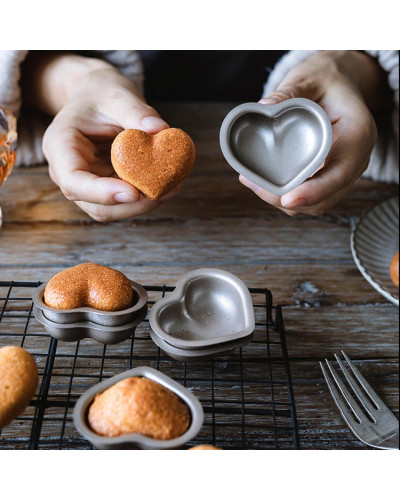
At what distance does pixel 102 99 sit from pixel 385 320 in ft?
1.59

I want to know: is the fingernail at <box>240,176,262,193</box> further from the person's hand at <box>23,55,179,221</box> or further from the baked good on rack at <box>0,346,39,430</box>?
the baked good on rack at <box>0,346,39,430</box>

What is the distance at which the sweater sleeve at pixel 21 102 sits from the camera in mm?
851

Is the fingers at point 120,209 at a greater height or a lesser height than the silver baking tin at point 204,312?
lesser

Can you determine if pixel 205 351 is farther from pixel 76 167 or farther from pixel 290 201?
pixel 76 167

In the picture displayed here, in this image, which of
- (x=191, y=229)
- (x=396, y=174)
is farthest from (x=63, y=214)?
(x=396, y=174)

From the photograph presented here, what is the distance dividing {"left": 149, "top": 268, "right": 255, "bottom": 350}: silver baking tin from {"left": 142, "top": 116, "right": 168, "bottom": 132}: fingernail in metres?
0.17

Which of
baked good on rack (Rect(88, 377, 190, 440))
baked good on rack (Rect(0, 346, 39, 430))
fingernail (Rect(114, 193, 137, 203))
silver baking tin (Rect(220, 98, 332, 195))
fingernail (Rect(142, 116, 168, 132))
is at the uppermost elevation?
silver baking tin (Rect(220, 98, 332, 195))

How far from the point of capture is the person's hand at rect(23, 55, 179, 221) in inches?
23.7

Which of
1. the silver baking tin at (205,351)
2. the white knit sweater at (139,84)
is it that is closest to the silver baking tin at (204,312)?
the silver baking tin at (205,351)

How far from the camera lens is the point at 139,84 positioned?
0.94 meters

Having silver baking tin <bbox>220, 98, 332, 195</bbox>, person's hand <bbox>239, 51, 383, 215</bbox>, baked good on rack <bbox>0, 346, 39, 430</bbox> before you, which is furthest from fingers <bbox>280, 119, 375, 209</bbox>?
baked good on rack <bbox>0, 346, 39, 430</bbox>

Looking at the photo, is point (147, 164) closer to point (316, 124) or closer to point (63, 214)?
point (316, 124)

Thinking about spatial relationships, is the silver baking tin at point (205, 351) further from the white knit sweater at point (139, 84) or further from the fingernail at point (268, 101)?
the white knit sweater at point (139, 84)

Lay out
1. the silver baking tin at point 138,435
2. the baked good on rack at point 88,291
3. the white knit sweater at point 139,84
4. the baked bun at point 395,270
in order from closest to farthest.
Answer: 1. the silver baking tin at point 138,435
2. the baked good on rack at point 88,291
3. the baked bun at point 395,270
4. the white knit sweater at point 139,84
